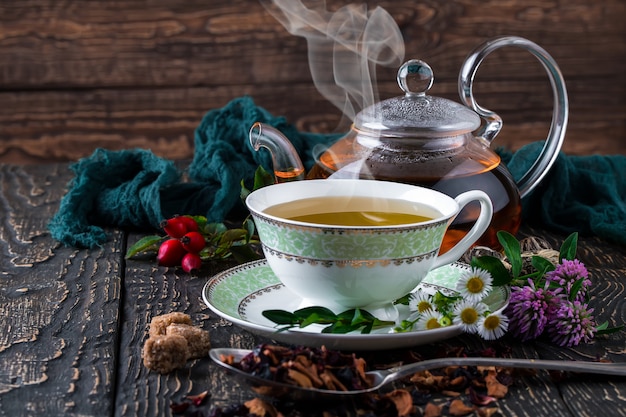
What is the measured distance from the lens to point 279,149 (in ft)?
3.81

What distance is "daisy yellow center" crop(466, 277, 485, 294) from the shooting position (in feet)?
3.05

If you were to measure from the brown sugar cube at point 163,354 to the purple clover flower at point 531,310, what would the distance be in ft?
1.21

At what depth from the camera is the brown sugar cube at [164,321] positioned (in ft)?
3.04

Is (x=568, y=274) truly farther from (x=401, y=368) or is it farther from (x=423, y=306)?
(x=401, y=368)

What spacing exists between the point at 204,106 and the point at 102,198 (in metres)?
1.14

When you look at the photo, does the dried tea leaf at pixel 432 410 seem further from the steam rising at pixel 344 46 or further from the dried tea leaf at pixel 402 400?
the steam rising at pixel 344 46

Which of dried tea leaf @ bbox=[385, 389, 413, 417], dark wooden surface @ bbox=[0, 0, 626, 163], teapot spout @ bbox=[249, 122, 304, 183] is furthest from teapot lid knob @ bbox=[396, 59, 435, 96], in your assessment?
dark wooden surface @ bbox=[0, 0, 626, 163]

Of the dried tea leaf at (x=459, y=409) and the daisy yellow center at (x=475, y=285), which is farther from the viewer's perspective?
A: the daisy yellow center at (x=475, y=285)

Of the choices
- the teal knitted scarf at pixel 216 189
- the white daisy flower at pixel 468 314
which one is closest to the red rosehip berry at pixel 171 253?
the teal knitted scarf at pixel 216 189

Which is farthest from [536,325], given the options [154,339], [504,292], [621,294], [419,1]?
[419,1]

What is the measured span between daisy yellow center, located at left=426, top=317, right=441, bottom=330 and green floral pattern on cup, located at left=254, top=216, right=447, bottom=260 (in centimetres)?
7

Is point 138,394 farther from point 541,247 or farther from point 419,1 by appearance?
point 419,1

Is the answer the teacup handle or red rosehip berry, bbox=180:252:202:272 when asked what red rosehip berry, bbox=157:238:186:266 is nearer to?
red rosehip berry, bbox=180:252:202:272

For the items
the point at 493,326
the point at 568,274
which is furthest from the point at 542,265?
→ the point at 493,326
